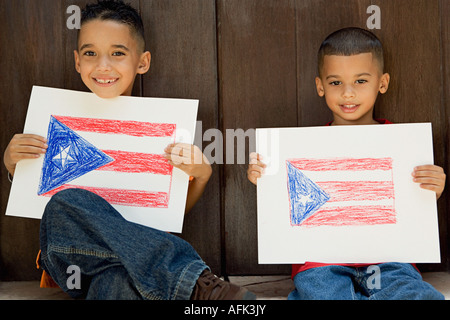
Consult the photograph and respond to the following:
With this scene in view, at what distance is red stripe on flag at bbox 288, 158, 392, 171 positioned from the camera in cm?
114

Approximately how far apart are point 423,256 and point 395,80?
19.1 inches

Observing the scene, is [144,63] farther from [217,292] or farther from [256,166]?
[217,292]

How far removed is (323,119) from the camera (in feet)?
4.47

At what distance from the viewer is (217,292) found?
37.7 inches

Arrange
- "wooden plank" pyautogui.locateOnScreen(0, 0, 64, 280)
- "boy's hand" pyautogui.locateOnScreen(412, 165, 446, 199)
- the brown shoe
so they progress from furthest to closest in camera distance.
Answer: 1. "wooden plank" pyautogui.locateOnScreen(0, 0, 64, 280)
2. "boy's hand" pyautogui.locateOnScreen(412, 165, 446, 199)
3. the brown shoe

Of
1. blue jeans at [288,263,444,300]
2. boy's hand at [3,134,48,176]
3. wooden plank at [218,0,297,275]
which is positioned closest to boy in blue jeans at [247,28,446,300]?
blue jeans at [288,263,444,300]

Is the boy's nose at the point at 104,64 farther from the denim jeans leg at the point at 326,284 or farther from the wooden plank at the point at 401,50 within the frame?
the denim jeans leg at the point at 326,284

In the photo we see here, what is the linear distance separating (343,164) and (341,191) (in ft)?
0.20

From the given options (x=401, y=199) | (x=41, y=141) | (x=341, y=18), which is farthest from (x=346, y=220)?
(x=41, y=141)

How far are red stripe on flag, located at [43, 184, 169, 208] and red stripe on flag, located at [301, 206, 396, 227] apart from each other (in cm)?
33

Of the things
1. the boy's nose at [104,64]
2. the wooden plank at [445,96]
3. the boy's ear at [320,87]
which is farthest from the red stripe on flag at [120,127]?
the wooden plank at [445,96]

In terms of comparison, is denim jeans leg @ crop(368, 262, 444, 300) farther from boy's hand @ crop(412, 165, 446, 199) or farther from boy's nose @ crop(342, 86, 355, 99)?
boy's nose @ crop(342, 86, 355, 99)

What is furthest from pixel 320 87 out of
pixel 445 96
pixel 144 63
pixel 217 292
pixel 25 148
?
pixel 25 148

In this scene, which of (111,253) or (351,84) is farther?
(351,84)
